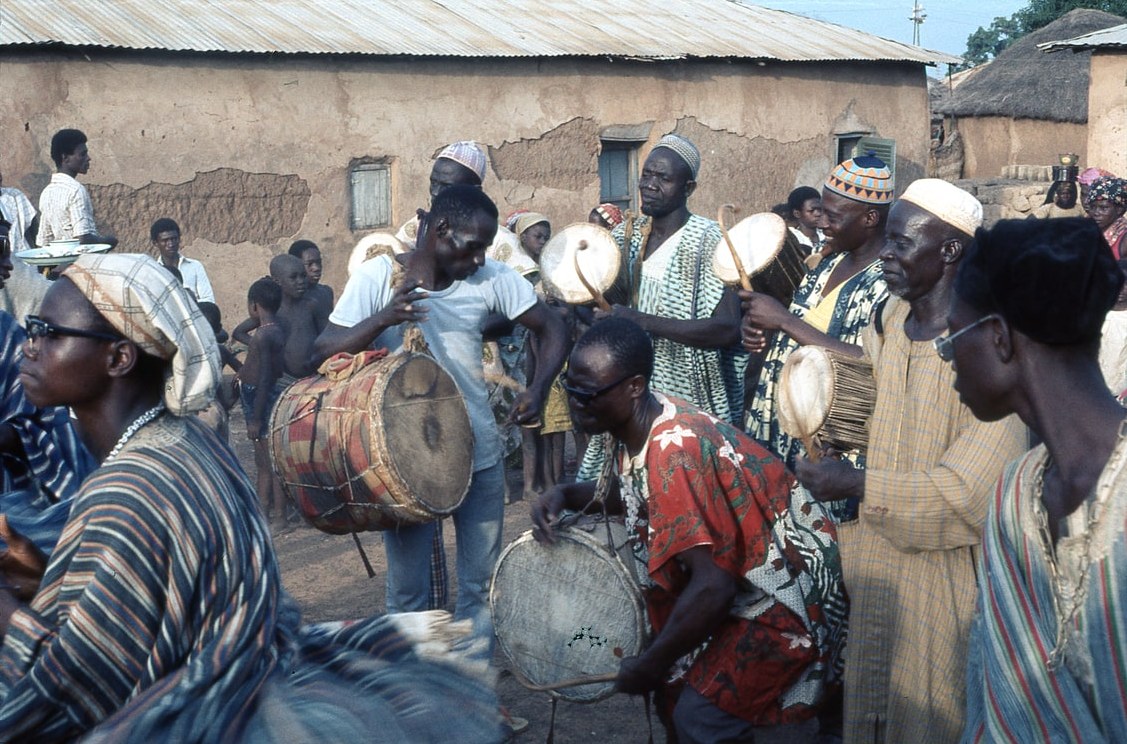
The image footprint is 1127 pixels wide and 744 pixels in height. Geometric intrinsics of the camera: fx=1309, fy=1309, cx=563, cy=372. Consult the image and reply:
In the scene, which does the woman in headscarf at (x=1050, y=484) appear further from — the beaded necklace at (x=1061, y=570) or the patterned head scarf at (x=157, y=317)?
the patterned head scarf at (x=157, y=317)

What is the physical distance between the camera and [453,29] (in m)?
13.3

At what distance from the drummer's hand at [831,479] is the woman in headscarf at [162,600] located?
1168mm

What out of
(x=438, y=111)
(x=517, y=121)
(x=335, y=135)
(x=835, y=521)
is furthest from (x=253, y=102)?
(x=835, y=521)

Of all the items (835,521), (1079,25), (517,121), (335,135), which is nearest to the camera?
(835,521)

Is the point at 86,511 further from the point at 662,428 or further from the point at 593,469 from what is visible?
the point at 593,469

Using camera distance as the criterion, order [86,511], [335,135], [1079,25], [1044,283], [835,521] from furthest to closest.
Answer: [1079,25], [335,135], [835,521], [86,511], [1044,283]

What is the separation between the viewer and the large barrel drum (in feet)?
14.0

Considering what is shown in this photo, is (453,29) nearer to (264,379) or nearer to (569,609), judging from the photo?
(264,379)

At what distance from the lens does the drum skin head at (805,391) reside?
3828 mm

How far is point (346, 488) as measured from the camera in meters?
4.31

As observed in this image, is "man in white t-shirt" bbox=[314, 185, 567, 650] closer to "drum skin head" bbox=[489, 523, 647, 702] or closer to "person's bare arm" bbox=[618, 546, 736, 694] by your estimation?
"drum skin head" bbox=[489, 523, 647, 702]

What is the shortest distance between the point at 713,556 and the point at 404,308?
4.85 ft

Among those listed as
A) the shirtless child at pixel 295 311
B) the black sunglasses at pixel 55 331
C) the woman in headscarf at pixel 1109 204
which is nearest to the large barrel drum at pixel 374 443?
the black sunglasses at pixel 55 331

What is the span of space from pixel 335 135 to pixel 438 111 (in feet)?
3.83
